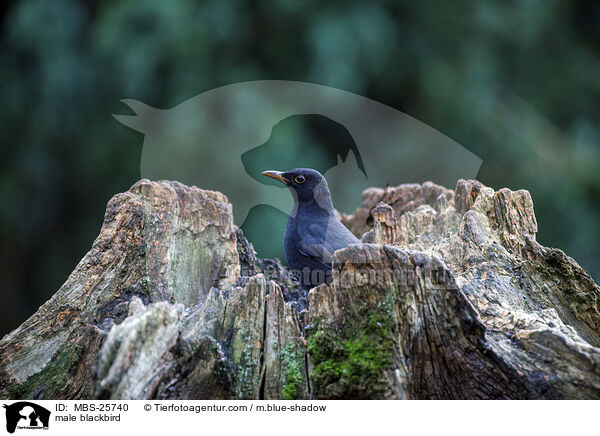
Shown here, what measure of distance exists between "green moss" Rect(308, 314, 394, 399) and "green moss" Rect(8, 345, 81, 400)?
47.1 inches

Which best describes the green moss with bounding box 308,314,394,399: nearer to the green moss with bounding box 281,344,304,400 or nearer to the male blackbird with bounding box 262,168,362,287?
the green moss with bounding box 281,344,304,400

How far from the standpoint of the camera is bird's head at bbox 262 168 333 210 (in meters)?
4.33

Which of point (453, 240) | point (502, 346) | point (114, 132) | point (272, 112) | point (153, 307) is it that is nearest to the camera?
point (153, 307)

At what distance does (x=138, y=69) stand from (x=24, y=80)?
197cm

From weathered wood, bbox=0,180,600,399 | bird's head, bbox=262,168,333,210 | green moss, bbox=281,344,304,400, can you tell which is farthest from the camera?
bird's head, bbox=262,168,333,210

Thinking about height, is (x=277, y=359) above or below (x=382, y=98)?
below

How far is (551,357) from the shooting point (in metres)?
2.23

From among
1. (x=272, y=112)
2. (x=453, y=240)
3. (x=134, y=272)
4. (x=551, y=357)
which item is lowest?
(x=551, y=357)

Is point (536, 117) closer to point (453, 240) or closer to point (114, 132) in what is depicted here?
point (453, 240)

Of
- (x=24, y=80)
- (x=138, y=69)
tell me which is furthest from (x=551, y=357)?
(x=24, y=80)
